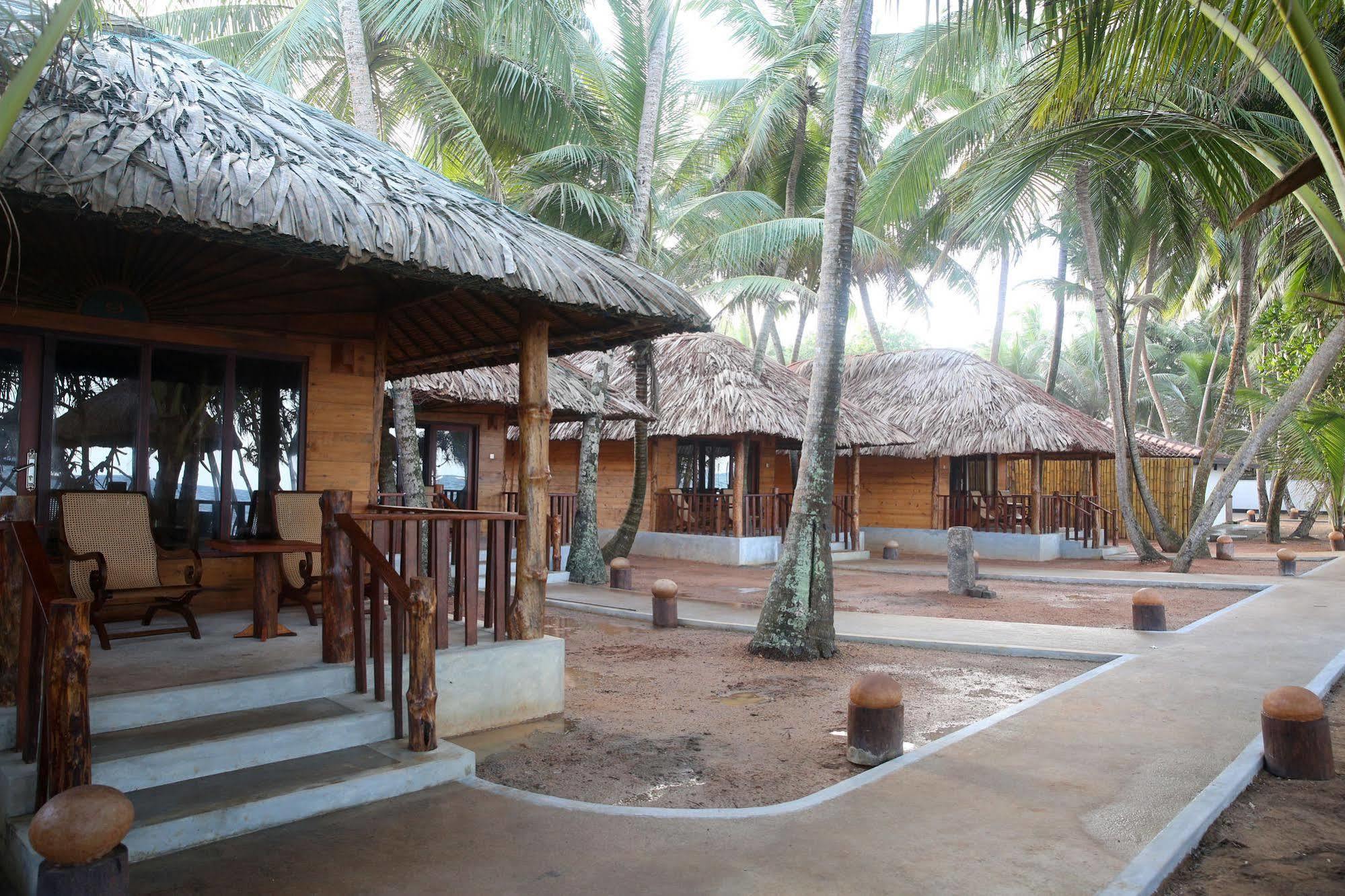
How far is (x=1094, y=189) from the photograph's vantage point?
1470 centimetres

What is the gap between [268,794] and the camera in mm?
3730

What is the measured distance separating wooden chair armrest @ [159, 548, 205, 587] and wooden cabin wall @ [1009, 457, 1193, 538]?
2131cm

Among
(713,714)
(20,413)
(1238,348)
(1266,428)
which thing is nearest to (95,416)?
(20,413)

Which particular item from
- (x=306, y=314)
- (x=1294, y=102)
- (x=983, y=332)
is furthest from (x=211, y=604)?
(x=983, y=332)

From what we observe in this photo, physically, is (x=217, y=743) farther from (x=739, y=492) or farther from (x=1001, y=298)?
(x=1001, y=298)

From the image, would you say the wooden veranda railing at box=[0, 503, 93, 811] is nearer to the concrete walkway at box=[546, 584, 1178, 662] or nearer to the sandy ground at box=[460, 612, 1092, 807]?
the sandy ground at box=[460, 612, 1092, 807]

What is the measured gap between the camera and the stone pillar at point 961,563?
41.7ft

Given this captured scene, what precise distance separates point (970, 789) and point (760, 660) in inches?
141

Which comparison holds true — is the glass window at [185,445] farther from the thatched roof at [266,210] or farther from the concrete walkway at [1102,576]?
the concrete walkway at [1102,576]

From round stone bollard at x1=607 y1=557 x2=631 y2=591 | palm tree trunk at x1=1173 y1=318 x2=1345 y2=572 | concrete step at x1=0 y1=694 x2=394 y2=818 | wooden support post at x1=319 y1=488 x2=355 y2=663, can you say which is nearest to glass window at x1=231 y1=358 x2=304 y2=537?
wooden support post at x1=319 y1=488 x2=355 y2=663

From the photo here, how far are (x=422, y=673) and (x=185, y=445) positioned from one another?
11.5 feet

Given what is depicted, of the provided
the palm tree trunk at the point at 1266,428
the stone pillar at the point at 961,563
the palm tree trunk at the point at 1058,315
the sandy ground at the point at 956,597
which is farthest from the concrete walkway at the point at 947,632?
the palm tree trunk at the point at 1058,315

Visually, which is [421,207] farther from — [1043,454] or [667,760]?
[1043,454]

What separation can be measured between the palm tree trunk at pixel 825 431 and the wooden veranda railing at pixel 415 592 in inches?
114
